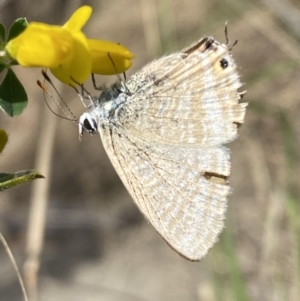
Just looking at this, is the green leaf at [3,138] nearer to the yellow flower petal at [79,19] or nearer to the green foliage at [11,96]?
Answer: the green foliage at [11,96]

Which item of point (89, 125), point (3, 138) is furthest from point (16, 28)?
point (89, 125)

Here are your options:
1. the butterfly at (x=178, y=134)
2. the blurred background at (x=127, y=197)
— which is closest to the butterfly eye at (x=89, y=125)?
the butterfly at (x=178, y=134)

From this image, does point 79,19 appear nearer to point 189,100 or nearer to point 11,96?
point 11,96

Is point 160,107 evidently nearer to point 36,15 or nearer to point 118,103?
point 118,103

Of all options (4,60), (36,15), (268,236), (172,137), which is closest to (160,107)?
(172,137)

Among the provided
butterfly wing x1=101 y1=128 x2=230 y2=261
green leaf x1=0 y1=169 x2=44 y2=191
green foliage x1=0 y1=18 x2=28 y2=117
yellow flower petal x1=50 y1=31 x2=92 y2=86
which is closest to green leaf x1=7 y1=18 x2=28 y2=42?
green foliage x1=0 y1=18 x2=28 y2=117

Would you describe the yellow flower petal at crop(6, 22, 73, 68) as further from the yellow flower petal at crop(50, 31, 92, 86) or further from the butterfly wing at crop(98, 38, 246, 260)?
the butterfly wing at crop(98, 38, 246, 260)
